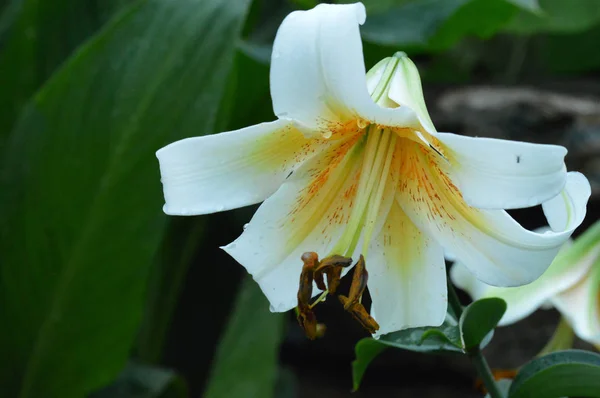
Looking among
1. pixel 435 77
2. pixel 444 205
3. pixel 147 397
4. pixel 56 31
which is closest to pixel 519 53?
pixel 435 77

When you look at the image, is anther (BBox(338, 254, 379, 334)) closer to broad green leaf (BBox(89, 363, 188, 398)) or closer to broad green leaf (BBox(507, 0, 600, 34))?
broad green leaf (BBox(89, 363, 188, 398))

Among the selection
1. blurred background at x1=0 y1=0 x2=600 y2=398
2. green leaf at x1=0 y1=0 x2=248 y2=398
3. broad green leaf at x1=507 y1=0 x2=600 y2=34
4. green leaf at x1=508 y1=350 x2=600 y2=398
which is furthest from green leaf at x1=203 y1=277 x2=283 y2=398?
broad green leaf at x1=507 y1=0 x2=600 y2=34

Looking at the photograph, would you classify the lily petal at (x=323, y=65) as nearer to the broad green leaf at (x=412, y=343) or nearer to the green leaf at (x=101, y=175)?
the broad green leaf at (x=412, y=343)

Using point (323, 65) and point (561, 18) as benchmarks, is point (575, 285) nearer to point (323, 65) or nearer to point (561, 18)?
point (323, 65)

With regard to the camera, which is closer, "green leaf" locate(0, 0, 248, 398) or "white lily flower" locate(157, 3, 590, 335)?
"white lily flower" locate(157, 3, 590, 335)

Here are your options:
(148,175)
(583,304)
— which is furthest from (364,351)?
(148,175)

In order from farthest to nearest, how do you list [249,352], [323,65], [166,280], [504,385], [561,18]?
1. [561,18]
2. [166,280]
3. [249,352]
4. [504,385]
5. [323,65]

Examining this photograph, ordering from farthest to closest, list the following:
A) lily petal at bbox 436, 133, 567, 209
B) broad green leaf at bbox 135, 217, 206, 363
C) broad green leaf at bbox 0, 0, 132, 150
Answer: broad green leaf at bbox 135, 217, 206, 363 → broad green leaf at bbox 0, 0, 132, 150 → lily petal at bbox 436, 133, 567, 209
